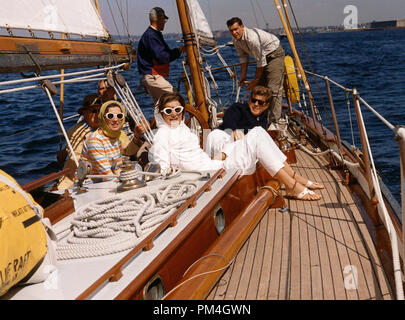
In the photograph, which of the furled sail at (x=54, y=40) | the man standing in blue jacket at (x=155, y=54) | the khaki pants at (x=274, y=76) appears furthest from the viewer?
the khaki pants at (x=274, y=76)

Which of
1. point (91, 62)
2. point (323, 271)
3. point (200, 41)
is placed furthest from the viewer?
point (200, 41)

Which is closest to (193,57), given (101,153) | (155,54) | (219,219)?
(155,54)

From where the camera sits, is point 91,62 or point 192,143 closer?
point 192,143

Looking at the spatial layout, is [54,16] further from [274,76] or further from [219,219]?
[274,76]

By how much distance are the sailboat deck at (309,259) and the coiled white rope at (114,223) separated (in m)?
0.52

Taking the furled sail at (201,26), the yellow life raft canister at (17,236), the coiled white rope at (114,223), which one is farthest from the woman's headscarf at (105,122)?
the furled sail at (201,26)

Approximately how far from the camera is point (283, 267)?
7.88 ft

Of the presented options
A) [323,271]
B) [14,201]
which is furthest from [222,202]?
[14,201]

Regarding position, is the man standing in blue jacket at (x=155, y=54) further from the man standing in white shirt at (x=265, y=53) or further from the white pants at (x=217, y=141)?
the white pants at (x=217, y=141)

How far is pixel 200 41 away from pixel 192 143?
213 centimetres

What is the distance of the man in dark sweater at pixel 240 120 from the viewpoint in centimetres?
366
